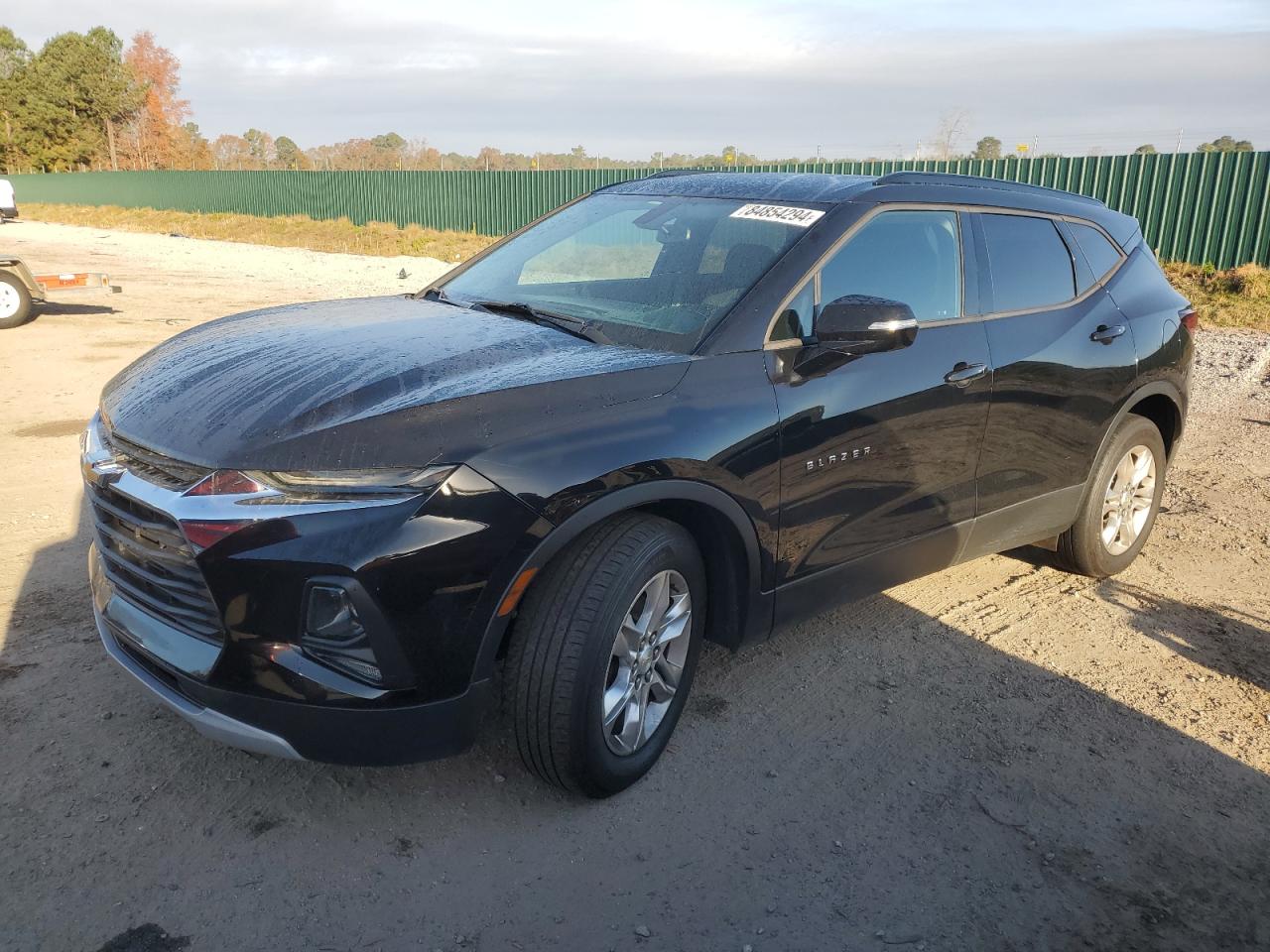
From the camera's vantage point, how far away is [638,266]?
13.0 feet

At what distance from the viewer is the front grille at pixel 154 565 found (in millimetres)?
2680

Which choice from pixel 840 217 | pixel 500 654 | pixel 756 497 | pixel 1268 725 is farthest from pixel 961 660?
pixel 500 654

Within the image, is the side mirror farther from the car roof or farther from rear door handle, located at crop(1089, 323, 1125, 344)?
rear door handle, located at crop(1089, 323, 1125, 344)

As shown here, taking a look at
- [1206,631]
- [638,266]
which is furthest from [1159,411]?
[638,266]

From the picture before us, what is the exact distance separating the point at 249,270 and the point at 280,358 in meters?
21.5

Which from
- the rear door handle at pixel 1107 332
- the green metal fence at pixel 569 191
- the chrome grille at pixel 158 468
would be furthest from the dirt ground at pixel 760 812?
the green metal fence at pixel 569 191

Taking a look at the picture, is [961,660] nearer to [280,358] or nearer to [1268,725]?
[1268,725]

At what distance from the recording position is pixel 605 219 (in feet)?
14.3

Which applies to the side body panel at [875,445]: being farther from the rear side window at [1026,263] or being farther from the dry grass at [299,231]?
the dry grass at [299,231]

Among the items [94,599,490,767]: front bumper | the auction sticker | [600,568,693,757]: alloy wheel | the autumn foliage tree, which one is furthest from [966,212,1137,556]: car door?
the autumn foliage tree

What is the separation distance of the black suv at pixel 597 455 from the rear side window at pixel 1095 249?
0.03 meters

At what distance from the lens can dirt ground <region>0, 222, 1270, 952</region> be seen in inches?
108

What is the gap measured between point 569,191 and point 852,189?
25.2m

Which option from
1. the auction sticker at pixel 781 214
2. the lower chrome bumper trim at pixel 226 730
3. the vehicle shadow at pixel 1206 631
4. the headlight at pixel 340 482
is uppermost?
the auction sticker at pixel 781 214
